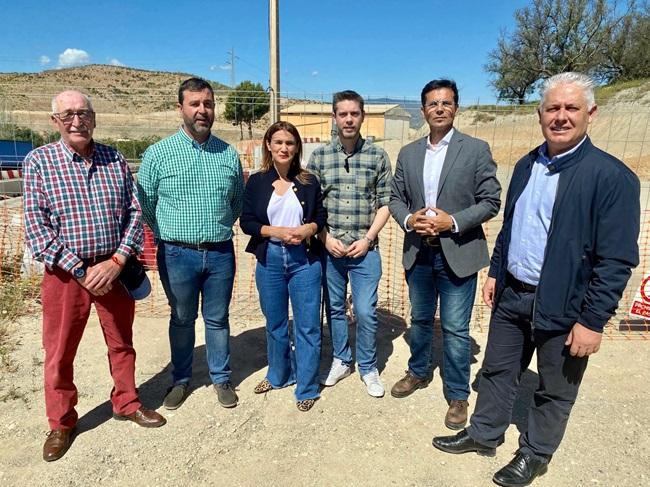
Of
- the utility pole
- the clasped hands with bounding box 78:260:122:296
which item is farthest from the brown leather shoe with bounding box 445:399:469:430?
the utility pole

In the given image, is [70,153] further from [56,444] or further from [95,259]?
[56,444]

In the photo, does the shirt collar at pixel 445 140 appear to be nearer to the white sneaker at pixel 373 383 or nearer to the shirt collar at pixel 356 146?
the shirt collar at pixel 356 146

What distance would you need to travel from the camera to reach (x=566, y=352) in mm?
2354

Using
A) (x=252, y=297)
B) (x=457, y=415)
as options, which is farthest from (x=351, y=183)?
(x=252, y=297)

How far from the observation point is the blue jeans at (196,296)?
Answer: 304cm

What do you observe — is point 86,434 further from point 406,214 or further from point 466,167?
point 466,167

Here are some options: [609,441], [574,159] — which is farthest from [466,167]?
[609,441]

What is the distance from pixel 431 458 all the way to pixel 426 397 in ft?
2.29

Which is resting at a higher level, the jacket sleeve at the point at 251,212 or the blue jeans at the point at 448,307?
the jacket sleeve at the point at 251,212

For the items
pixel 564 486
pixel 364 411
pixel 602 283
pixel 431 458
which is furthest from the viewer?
pixel 364 411

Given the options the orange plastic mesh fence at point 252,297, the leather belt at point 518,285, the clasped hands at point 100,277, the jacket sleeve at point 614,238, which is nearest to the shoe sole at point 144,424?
the clasped hands at point 100,277

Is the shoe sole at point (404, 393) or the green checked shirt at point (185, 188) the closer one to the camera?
the green checked shirt at point (185, 188)

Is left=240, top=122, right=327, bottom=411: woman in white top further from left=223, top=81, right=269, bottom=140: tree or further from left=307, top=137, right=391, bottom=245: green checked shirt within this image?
left=223, top=81, right=269, bottom=140: tree

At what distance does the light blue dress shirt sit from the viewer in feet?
7.52
